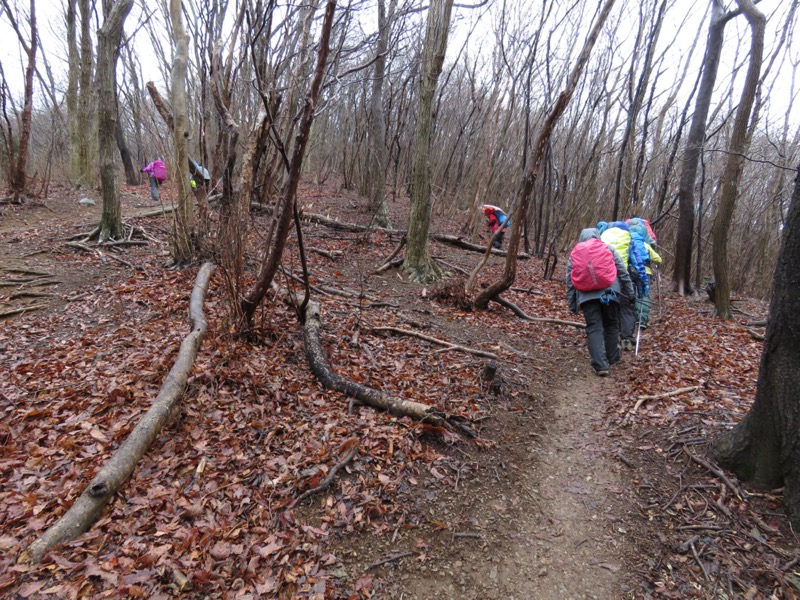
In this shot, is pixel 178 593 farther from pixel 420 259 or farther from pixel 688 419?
pixel 420 259

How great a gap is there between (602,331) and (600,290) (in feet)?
1.91

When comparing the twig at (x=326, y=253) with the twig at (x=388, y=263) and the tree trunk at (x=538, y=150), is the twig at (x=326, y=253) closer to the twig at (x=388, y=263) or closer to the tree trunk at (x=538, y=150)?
the twig at (x=388, y=263)

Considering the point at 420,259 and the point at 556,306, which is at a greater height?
the point at 420,259

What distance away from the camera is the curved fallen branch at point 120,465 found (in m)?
2.39

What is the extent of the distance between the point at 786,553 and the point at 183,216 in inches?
313

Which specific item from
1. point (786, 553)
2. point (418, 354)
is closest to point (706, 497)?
point (786, 553)

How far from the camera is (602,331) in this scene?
5.51 meters

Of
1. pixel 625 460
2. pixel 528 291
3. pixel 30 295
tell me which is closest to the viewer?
pixel 625 460

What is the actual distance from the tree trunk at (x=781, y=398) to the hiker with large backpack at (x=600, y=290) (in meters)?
2.63

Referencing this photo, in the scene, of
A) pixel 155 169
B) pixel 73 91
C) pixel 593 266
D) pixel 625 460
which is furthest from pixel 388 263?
pixel 73 91

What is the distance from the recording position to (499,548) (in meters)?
2.74

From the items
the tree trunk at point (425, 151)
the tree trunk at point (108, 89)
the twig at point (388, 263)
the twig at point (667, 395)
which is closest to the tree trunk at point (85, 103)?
the tree trunk at point (108, 89)

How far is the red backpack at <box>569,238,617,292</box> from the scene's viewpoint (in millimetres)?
5336

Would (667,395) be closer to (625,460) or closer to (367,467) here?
(625,460)
